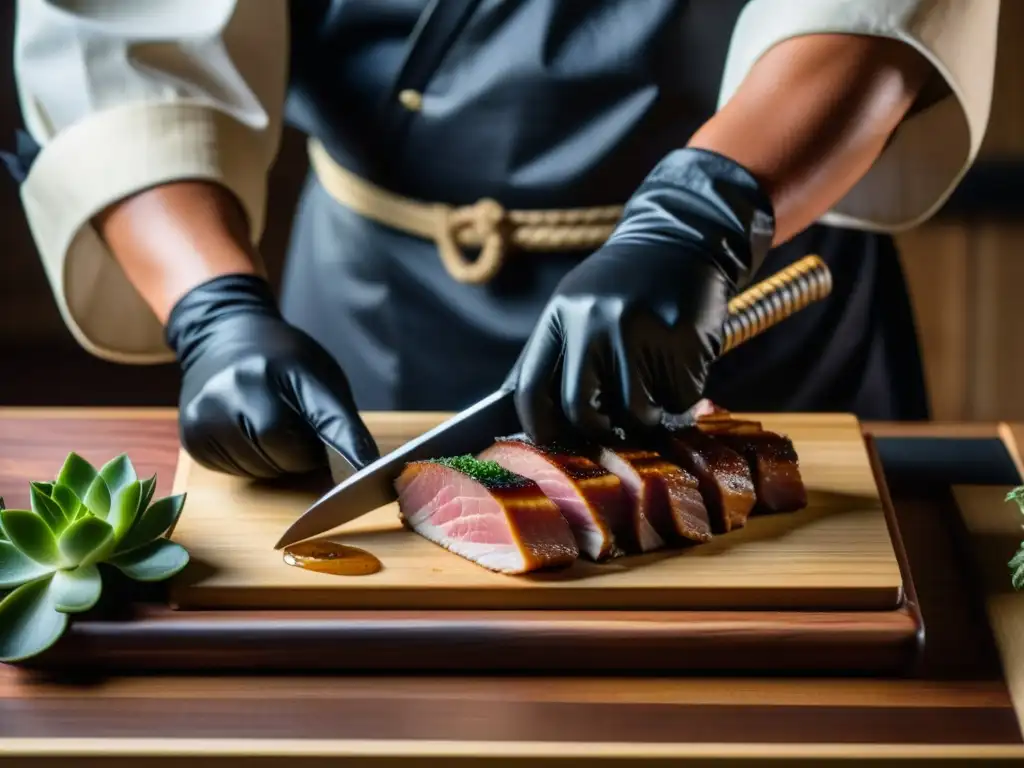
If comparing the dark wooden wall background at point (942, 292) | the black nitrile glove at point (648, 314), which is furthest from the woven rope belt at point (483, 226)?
the dark wooden wall background at point (942, 292)

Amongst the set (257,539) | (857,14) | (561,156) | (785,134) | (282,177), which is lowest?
(282,177)

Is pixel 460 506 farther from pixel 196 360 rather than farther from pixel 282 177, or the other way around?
pixel 282 177

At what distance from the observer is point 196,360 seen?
1.45m

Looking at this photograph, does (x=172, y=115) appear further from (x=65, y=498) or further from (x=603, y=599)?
(x=603, y=599)

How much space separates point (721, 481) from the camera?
4.12ft

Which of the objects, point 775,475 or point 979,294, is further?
point 979,294

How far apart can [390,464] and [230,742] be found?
35cm

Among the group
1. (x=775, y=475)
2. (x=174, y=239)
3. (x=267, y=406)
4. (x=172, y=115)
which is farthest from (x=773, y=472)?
(x=172, y=115)

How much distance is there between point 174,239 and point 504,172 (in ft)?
1.36

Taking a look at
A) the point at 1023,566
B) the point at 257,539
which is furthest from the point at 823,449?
the point at 257,539

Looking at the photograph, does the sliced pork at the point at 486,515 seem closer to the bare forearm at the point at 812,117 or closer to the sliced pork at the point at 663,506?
the sliced pork at the point at 663,506

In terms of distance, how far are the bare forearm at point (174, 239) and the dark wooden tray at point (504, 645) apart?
0.50 m

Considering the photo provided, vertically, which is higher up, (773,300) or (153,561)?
(773,300)

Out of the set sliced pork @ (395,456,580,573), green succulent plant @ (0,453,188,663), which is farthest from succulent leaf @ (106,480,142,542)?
sliced pork @ (395,456,580,573)
